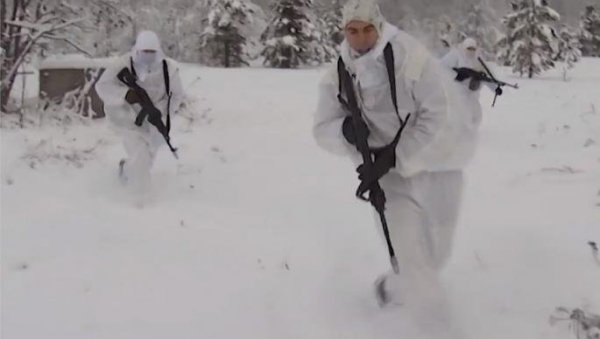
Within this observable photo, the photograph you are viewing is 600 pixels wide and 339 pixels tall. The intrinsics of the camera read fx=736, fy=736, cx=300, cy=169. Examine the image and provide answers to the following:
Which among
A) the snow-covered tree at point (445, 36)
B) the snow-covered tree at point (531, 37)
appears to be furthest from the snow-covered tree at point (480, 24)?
the snow-covered tree at point (445, 36)

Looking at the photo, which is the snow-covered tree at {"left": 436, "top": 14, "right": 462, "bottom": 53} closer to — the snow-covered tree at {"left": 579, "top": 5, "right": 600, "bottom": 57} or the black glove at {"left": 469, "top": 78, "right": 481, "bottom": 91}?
the black glove at {"left": 469, "top": 78, "right": 481, "bottom": 91}

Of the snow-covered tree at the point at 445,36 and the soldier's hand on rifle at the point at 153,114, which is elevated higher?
the snow-covered tree at the point at 445,36

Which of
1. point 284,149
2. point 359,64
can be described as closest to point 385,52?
point 359,64

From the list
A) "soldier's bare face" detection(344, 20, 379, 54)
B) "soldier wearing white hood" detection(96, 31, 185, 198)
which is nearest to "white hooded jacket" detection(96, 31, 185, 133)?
→ "soldier wearing white hood" detection(96, 31, 185, 198)

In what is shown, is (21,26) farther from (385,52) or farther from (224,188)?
(385,52)

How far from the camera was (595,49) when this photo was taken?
139 ft

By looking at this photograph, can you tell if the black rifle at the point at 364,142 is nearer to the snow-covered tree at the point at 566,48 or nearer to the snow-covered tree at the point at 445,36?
the snow-covered tree at the point at 445,36

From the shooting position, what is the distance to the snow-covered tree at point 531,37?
2752 cm

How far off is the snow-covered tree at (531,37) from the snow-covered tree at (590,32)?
12.8 m

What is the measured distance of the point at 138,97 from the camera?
21.5ft

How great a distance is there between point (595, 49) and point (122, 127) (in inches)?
1601

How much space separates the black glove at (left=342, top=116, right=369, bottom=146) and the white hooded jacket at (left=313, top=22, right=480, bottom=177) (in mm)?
58

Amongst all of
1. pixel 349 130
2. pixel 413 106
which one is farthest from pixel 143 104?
pixel 413 106

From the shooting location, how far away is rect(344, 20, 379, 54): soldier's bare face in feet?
11.8
